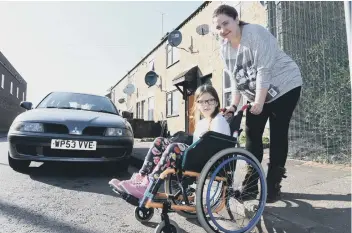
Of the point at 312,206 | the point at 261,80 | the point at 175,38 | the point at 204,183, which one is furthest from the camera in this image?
the point at 175,38

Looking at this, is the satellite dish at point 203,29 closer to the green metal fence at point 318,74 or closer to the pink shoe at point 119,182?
the green metal fence at point 318,74

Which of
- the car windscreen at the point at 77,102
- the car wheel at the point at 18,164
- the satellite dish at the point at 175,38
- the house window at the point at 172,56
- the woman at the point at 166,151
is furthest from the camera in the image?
the house window at the point at 172,56

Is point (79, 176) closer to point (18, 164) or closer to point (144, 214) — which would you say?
point (18, 164)

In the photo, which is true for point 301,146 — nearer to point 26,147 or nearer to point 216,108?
point 216,108

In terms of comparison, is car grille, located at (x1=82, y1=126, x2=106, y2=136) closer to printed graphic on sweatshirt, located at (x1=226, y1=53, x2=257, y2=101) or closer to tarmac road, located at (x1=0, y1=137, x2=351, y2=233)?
tarmac road, located at (x1=0, y1=137, x2=351, y2=233)

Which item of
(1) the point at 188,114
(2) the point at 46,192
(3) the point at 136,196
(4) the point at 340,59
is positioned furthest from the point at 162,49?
(3) the point at 136,196

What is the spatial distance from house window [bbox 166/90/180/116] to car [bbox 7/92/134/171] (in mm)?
9103

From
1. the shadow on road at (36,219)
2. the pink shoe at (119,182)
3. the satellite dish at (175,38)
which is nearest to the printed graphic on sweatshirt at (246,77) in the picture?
the pink shoe at (119,182)

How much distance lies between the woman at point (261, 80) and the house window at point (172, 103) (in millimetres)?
10624

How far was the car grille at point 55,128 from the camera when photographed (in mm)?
4117

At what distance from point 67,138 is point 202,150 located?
256 cm

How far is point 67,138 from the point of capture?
4.06 m

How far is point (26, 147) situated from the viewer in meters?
4.04

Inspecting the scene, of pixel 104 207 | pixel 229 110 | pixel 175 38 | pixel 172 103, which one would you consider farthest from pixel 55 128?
pixel 172 103
